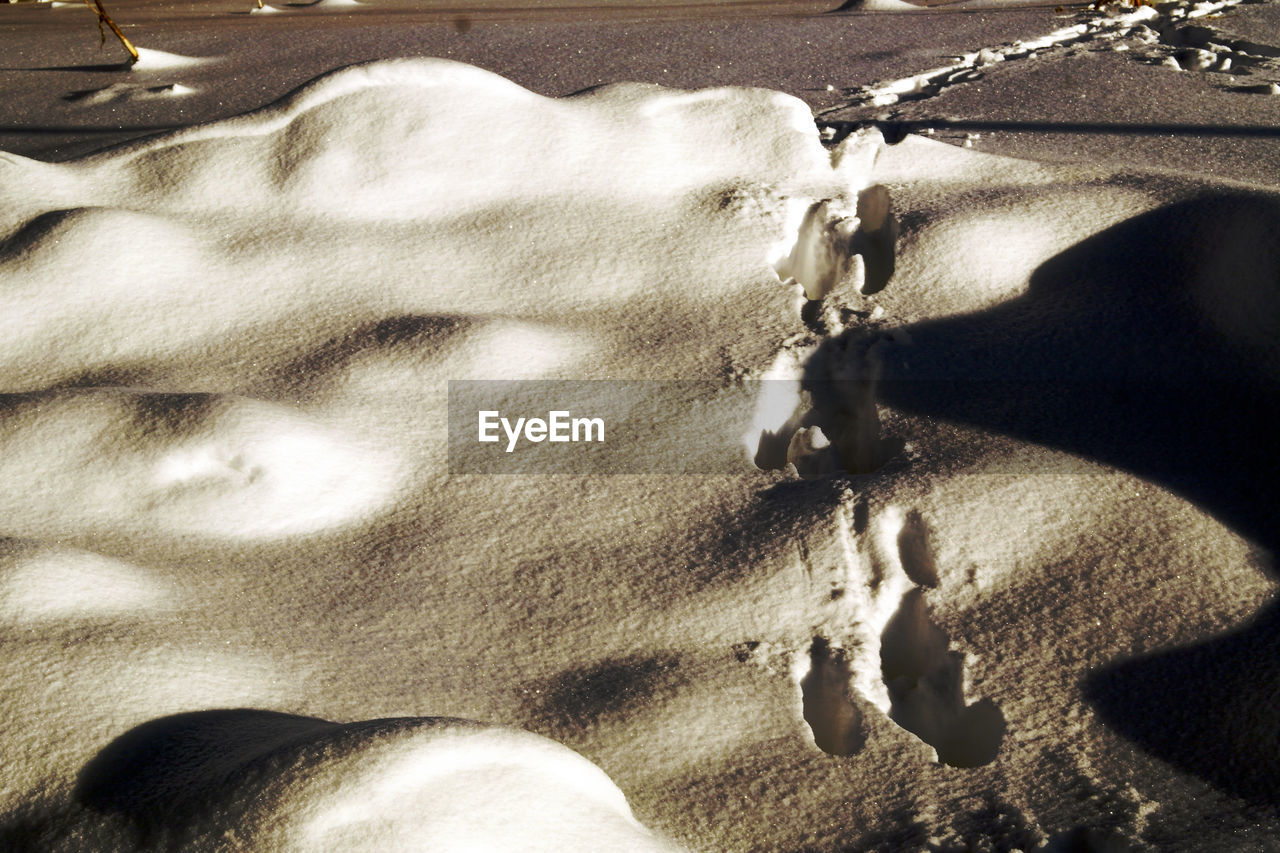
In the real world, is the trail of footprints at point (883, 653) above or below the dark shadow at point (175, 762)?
below

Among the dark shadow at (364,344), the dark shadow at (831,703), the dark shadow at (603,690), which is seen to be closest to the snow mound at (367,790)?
the dark shadow at (603,690)

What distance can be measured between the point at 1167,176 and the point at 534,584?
1.51 metres

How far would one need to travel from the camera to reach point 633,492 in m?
1.45

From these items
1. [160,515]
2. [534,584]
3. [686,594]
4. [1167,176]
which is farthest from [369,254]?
[1167,176]

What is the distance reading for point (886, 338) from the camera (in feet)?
5.58

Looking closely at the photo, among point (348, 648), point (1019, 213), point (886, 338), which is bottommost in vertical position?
point (348, 648)

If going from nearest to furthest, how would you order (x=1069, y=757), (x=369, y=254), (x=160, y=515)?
(x=1069, y=757)
(x=160, y=515)
(x=369, y=254)

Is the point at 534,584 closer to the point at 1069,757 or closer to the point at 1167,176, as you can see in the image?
the point at 1069,757

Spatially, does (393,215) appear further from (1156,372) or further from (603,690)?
(1156,372)

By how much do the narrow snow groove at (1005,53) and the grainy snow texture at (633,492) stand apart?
25.3 inches

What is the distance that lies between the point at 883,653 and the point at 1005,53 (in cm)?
242

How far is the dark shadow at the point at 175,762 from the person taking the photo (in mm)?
896

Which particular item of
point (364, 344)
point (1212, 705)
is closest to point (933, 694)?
point (1212, 705)

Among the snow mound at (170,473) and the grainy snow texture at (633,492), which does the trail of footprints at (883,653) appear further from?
the snow mound at (170,473)
